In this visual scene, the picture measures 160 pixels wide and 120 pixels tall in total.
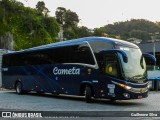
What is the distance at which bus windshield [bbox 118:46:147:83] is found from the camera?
18.1m

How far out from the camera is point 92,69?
63.8ft

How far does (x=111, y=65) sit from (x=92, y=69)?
1302mm

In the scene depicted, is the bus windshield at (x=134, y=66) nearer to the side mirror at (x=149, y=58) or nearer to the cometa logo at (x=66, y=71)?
the side mirror at (x=149, y=58)

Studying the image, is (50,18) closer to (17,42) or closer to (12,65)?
(17,42)

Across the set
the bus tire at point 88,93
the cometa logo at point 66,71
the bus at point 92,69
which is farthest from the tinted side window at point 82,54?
the bus tire at point 88,93

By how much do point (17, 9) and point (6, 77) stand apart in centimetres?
2522

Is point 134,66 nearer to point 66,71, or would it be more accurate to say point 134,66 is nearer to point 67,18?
point 66,71

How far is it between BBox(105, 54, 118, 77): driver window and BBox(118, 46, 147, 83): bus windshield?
0.39 metres

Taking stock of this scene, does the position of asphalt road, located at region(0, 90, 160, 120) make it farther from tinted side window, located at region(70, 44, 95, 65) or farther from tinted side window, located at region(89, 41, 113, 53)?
tinted side window, located at region(89, 41, 113, 53)

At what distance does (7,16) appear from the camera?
50781 millimetres

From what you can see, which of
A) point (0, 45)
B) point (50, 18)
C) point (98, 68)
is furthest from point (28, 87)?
point (50, 18)

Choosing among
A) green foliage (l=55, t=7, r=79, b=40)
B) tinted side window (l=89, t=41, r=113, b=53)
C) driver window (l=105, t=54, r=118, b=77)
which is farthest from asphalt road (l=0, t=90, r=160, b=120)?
green foliage (l=55, t=7, r=79, b=40)

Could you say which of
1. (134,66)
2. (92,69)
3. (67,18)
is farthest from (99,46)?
(67,18)

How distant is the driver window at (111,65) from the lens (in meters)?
18.3
